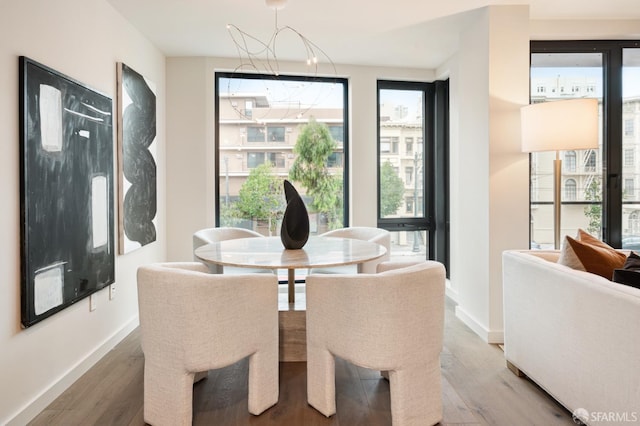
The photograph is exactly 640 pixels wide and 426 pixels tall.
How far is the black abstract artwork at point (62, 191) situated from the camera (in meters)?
1.96

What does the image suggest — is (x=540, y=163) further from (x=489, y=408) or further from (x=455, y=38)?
(x=489, y=408)

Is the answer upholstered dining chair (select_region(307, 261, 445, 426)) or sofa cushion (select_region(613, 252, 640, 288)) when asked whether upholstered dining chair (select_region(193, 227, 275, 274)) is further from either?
sofa cushion (select_region(613, 252, 640, 288))

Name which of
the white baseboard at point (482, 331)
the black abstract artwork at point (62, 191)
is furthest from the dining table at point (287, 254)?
the white baseboard at point (482, 331)

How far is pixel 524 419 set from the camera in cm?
194

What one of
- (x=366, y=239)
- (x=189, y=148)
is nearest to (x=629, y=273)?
(x=366, y=239)

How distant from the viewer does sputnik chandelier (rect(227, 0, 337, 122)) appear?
3.58 metres

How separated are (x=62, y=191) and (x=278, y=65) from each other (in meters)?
2.66

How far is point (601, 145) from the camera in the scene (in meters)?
3.44

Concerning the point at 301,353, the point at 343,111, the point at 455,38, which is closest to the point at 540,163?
the point at 455,38

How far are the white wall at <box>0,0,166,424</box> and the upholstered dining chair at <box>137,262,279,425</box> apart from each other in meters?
0.61

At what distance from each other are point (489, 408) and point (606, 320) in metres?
0.76

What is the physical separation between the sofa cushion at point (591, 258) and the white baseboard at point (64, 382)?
2679mm

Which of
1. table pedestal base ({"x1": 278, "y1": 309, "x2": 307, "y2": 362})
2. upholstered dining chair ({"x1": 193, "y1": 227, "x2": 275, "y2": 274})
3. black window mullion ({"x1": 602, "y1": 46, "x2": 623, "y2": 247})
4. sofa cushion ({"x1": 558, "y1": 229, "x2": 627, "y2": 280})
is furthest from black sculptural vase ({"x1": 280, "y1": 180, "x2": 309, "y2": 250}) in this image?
black window mullion ({"x1": 602, "y1": 46, "x2": 623, "y2": 247})

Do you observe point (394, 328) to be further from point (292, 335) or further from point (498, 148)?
point (498, 148)
